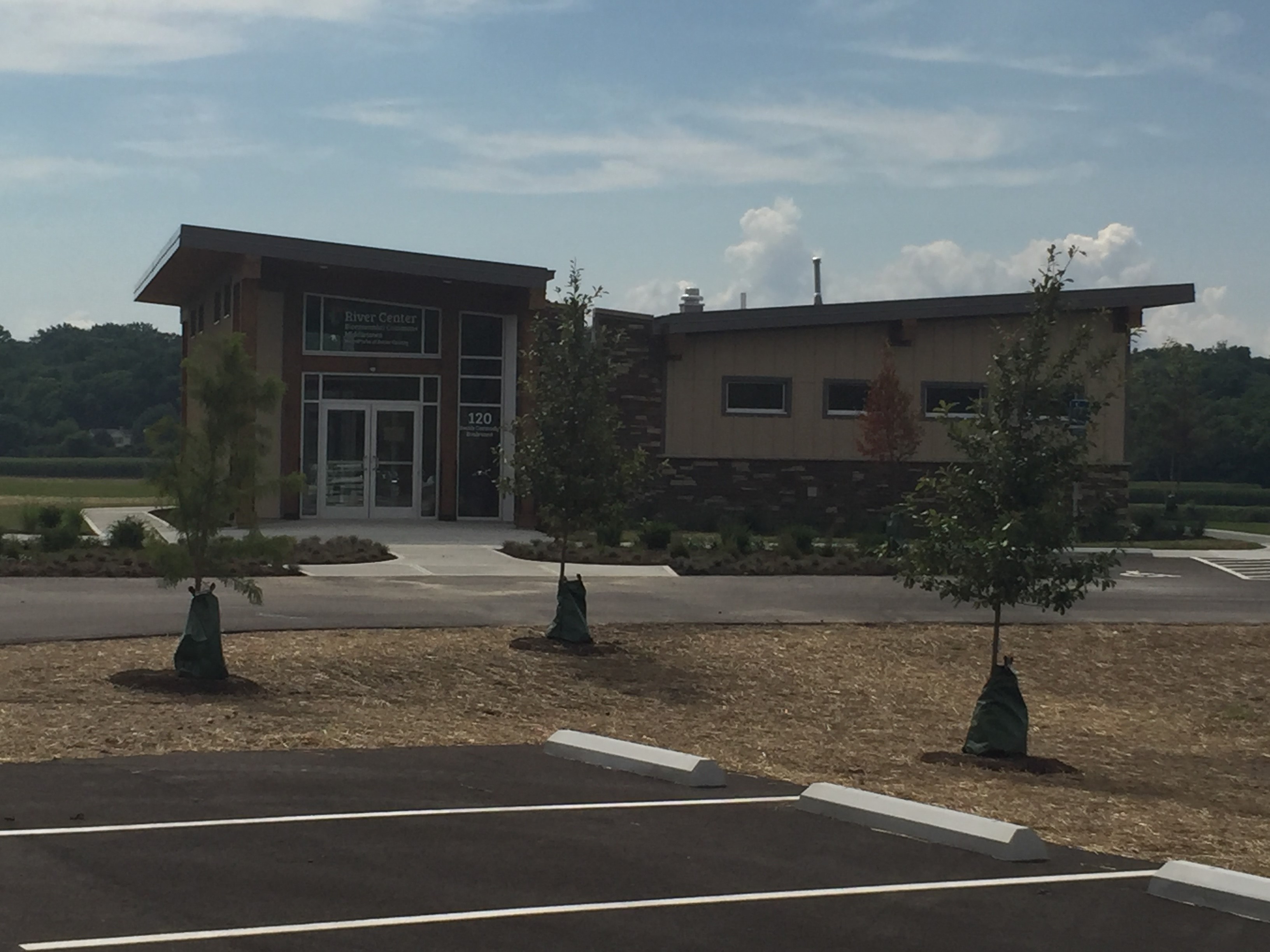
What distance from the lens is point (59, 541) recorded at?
71.2 feet

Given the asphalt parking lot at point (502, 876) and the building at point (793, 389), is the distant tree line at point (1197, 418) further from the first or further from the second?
the asphalt parking lot at point (502, 876)

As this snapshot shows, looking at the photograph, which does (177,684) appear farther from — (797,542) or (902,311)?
(902,311)

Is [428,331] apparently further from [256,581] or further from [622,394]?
[256,581]

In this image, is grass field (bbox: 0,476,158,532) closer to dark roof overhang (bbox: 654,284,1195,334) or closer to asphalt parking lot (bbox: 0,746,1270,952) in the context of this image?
dark roof overhang (bbox: 654,284,1195,334)

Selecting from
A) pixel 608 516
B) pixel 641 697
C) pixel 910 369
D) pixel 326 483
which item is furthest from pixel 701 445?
pixel 641 697

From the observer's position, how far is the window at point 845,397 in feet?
107

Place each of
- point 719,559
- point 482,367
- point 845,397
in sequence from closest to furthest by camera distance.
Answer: point 719,559 < point 482,367 < point 845,397

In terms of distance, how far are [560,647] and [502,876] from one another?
27.5 feet

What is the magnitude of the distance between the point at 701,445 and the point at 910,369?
14.9 ft

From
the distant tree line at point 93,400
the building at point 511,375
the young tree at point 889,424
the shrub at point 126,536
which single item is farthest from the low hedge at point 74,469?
the shrub at point 126,536

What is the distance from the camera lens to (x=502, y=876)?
665cm

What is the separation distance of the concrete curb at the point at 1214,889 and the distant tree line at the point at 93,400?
280 ft

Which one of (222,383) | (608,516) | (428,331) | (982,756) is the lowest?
(982,756)

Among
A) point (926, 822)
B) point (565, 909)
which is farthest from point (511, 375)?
point (565, 909)
